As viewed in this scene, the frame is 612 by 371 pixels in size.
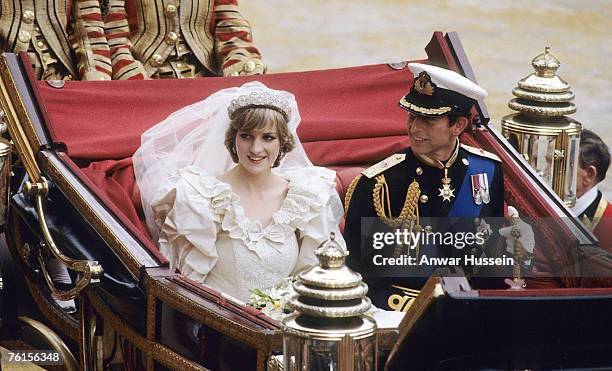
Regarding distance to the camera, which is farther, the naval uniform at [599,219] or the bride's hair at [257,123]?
the naval uniform at [599,219]

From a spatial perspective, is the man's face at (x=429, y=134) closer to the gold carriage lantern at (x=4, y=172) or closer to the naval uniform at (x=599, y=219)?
the naval uniform at (x=599, y=219)

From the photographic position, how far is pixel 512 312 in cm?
324

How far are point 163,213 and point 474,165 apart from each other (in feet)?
2.78

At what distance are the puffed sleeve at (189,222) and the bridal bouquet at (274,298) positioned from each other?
162 mm

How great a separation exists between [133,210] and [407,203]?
2.50ft

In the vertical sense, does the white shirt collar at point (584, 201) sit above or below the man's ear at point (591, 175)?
below

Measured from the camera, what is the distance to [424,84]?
4281 mm

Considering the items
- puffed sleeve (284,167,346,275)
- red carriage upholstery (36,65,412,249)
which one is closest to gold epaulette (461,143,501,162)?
puffed sleeve (284,167,346,275)

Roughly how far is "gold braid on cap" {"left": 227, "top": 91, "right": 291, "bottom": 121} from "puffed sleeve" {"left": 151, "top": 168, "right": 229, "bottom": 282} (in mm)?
218

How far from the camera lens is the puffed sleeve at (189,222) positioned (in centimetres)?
434

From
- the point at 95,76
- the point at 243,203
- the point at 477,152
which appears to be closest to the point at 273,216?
the point at 243,203

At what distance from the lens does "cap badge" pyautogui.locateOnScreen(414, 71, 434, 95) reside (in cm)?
426

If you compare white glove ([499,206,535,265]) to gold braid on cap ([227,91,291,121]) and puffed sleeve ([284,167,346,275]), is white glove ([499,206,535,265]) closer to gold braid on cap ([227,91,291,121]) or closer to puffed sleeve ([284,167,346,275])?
puffed sleeve ([284,167,346,275])

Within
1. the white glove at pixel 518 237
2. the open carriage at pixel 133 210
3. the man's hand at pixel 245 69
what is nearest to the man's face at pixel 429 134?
the white glove at pixel 518 237
